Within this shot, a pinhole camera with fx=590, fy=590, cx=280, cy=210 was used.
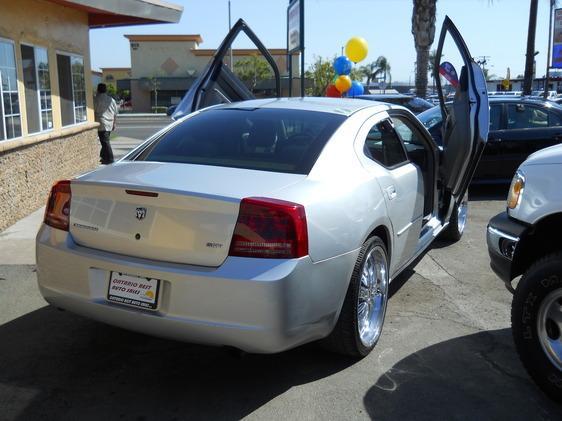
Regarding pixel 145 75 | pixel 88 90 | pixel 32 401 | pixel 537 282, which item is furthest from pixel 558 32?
pixel 145 75

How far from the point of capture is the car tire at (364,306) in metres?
3.39

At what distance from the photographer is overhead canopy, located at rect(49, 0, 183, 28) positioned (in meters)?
8.77

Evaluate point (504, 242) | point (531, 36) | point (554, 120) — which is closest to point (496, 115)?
point (554, 120)

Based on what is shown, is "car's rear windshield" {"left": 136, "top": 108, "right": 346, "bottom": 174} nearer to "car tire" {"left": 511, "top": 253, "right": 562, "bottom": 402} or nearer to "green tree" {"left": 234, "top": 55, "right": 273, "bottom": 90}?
"car tire" {"left": 511, "top": 253, "right": 562, "bottom": 402}

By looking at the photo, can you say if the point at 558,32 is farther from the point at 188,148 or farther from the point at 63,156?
the point at 188,148

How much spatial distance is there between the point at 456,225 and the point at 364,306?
3158 millimetres

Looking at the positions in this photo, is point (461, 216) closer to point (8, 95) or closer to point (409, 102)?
point (8, 95)

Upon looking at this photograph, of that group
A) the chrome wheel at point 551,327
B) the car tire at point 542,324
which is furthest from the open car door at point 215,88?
the chrome wheel at point 551,327

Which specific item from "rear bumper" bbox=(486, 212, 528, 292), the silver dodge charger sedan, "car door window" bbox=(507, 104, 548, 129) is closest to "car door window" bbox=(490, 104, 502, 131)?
"car door window" bbox=(507, 104, 548, 129)

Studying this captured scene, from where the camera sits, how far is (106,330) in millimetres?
4086

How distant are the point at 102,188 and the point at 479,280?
355cm

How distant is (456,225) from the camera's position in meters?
6.49

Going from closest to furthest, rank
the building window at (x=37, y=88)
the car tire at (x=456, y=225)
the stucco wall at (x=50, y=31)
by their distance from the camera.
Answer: the car tire at (x=456, y=225)
the stucco wall at (x=50, y=31)
the building window at (x=37, y=88)

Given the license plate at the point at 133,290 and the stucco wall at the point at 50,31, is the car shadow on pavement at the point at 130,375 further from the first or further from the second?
the stucco wall at the point at 50,31
